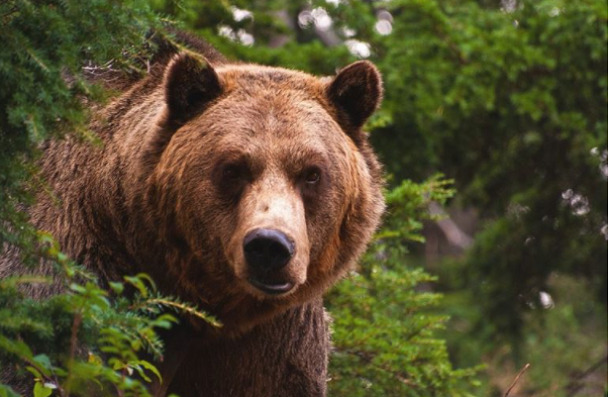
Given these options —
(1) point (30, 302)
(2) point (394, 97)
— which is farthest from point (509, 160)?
(1) point (30, 302)

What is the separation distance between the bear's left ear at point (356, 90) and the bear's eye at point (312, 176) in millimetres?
643

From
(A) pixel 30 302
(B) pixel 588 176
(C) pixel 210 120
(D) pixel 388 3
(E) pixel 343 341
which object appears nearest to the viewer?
(A) pixel 30 302

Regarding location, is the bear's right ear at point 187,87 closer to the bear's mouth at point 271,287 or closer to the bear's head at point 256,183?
the bear's head at point 256,183

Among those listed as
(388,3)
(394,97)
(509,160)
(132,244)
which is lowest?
(509,160)

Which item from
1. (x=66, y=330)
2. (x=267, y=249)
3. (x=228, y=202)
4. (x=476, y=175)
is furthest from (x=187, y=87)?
(x=476, y=175)

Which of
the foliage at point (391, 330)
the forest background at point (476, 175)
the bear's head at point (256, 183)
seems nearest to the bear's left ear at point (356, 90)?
the bear's head at point (256, 183)

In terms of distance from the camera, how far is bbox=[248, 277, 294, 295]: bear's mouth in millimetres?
5441

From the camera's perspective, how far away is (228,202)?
18.5 ft

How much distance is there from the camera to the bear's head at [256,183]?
18.0 ft

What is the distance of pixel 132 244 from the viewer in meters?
5.92

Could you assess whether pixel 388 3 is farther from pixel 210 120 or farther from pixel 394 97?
pixel 210 120

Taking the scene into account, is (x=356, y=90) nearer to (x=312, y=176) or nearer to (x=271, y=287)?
(x=312, y=176)

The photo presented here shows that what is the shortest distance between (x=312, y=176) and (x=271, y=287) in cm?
59

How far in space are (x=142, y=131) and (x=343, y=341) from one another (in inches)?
98.5
